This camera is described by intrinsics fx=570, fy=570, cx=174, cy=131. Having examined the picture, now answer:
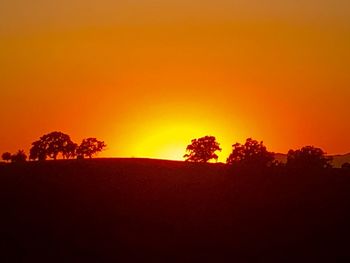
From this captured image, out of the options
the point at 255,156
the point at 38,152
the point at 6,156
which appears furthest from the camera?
the point at 6,156

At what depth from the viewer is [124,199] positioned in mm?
70250

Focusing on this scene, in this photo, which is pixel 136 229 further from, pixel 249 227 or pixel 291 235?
pixel 291 235

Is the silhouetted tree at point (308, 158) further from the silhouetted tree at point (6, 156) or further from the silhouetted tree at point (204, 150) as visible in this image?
the silhouetted tree at point (6, 156)

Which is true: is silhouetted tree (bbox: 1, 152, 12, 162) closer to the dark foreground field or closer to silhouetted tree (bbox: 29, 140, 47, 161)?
silhouetted tree (bbox: 29, 140, 47, 161)

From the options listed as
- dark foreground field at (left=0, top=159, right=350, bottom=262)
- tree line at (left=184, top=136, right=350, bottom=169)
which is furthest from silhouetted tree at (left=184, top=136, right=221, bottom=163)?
dark foreground field at (left=0, top=159, right=350, bottom=262)

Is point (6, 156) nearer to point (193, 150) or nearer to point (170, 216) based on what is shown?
point (193, 150)

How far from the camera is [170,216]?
65.1 meters

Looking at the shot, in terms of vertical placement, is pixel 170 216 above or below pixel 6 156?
below

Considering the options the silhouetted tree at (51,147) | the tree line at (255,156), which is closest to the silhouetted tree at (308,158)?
the tree line at (255,156)

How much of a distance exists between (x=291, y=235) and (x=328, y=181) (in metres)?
20.7


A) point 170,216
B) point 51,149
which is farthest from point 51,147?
point 170,216

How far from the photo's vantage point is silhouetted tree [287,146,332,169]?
10510cm

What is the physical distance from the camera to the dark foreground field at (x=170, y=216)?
5534 cm

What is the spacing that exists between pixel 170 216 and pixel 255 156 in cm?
3102
